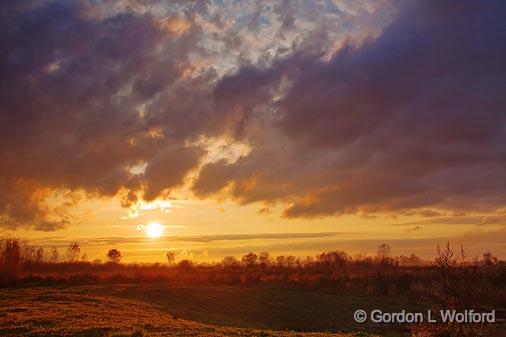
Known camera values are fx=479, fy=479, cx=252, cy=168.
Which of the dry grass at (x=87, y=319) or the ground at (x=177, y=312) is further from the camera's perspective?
the ground at (x=177, y=312)

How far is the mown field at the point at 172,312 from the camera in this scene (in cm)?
2706

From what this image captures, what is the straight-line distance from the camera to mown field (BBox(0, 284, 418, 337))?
27.1 m

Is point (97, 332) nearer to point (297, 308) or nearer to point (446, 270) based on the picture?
point (446, 270)

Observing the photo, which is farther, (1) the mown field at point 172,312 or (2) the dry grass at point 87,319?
(1) the mown field at point 172,312

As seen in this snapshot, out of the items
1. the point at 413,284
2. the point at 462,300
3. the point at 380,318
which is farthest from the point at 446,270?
the point at 413,284

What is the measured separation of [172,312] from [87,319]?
39.9 feet

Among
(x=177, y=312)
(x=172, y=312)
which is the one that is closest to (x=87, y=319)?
(x=172, y=312)

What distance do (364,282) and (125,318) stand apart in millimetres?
54118

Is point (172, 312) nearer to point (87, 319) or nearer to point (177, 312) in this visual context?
point (177, 312)

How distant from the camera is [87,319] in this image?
30.7 m

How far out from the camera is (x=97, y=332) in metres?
25.4

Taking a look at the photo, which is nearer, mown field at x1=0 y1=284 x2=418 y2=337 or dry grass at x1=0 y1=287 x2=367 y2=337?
dry grass at x1=0 y1=287 x2=367 y2=337

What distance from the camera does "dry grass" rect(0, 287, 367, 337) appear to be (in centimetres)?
2567

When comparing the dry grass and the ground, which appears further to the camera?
the ground
